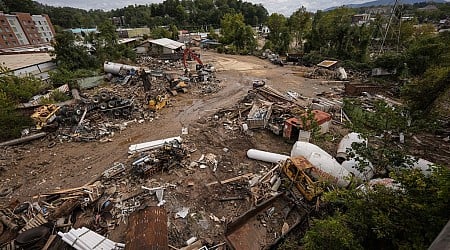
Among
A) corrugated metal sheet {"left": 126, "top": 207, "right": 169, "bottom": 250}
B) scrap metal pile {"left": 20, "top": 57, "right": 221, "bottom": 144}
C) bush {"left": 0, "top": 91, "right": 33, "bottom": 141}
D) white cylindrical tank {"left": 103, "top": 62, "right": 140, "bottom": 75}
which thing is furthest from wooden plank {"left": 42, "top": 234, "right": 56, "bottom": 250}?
white cylindrical tank {"left": 103, "top": 62, "right": 140, "bottom": 75}

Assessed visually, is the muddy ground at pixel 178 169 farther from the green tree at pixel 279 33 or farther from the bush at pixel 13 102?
the green tree at pixel 279 33

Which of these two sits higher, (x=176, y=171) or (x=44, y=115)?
(x=44, y=115)

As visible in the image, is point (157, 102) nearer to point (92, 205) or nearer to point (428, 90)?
point (92, 205)

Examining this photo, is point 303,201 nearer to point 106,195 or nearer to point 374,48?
point 106,195

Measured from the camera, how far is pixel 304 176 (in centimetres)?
679

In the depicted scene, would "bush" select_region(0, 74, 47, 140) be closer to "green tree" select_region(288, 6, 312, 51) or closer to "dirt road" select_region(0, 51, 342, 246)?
"dirt road" select_region(0, 51, 342, 246)

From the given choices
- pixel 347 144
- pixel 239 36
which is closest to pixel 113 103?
pixel 347 144

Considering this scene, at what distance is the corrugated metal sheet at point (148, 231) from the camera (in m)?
4.77

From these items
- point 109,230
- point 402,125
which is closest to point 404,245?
point 402,125

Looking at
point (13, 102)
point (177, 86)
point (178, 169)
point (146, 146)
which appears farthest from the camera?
point (177, 86)

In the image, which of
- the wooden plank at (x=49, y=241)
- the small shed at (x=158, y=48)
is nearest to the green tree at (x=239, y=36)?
the small shed at (x=158, y=48)

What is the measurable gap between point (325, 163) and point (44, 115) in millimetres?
14503

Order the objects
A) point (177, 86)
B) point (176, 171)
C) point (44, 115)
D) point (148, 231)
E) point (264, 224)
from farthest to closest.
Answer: point (177, 86) → point (44, 115) → point (176, 171) → point (264, 224) → point (148, 231)

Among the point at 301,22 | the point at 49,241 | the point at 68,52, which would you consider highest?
the point at 301,22
